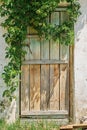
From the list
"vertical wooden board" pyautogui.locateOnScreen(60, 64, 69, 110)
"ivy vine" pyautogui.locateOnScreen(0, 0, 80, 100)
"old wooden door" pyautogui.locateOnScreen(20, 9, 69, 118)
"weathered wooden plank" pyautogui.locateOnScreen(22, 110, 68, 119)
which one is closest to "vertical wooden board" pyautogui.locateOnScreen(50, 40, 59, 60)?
"old wooden door" pyautogui.locateOnScreen(20, 9, 69, 118)

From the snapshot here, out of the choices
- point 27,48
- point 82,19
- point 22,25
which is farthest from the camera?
point 27,48

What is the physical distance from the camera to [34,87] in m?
9.83

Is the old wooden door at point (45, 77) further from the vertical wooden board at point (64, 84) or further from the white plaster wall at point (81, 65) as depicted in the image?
the white plaster wall at point (81, 65)

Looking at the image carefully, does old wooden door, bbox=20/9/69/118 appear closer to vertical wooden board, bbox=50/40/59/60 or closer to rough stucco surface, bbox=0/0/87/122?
vertical wooden board, bbox=50/40/59/60

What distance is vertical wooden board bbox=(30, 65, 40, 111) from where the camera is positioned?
9820 millimetres

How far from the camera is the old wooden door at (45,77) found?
386 inches

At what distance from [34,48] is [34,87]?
84 centimetres

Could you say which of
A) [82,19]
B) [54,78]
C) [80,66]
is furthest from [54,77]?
[82,19]

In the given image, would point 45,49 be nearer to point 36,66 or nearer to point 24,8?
point 36,66

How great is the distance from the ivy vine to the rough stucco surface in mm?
219

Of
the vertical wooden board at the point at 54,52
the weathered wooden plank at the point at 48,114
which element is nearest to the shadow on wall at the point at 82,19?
the vertical wooden board at the point at 54,52

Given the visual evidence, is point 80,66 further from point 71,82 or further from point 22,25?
point 22,25

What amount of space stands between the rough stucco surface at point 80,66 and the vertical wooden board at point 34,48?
60 cm

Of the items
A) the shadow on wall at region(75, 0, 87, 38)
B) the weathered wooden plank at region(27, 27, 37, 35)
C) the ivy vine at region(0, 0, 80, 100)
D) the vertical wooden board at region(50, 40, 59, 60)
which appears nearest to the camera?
the ivy vine at region(0, 0, 80, 100)
